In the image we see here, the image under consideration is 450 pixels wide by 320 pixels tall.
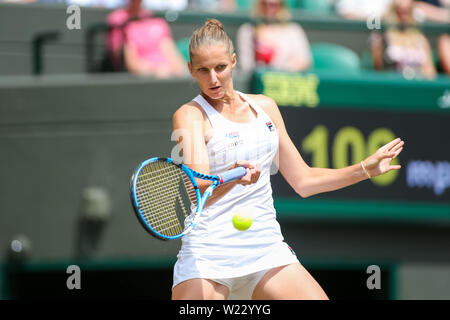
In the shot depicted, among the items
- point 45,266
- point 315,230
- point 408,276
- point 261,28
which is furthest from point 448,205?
point 45,266

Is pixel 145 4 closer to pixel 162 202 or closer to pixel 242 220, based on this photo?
pixel 162 202

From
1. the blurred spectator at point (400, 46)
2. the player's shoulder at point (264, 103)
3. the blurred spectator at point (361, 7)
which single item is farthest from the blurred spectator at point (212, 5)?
the player's shoulder at point (264, 103)

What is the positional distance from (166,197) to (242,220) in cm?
45

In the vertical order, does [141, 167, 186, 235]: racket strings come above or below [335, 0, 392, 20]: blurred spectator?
below

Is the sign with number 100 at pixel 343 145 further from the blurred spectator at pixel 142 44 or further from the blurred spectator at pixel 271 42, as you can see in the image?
Result: the blurred spectator at pixel 142 44

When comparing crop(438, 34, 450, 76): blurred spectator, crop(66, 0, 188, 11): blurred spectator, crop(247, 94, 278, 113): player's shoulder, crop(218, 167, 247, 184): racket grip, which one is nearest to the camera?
crop(218, 167, 247, 184): racket grip

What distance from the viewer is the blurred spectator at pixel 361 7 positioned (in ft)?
27.3

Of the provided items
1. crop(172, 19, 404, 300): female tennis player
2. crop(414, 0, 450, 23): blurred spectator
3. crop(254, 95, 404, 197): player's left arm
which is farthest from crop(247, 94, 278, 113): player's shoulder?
crop(414, 0, 450, 23): blurred spectator

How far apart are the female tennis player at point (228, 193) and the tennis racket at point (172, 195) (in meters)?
0.05

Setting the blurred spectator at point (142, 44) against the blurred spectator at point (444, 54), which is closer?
the blurred spectator at point (142, 44)

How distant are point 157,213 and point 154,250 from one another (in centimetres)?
322

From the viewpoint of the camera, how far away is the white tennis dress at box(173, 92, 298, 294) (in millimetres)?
3828

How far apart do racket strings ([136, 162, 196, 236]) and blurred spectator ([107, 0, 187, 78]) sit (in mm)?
3172

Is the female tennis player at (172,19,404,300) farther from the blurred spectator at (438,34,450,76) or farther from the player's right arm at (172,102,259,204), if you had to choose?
the blurred spectator at (438,34,450,76)
